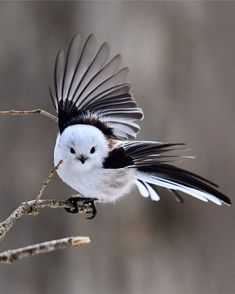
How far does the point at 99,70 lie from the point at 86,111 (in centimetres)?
8

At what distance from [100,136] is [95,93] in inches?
5.0

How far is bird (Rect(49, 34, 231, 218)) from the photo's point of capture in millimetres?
884

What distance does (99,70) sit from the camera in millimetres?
1056

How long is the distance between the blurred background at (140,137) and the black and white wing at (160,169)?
1.26 m

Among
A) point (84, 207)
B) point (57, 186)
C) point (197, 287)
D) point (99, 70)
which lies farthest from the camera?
point (197, 287)

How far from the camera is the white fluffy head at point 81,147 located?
970mm

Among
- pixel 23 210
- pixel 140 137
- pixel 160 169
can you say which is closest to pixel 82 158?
pixel 160 169

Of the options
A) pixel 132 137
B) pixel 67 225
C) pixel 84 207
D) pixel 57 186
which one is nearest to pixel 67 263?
pixel 67 225

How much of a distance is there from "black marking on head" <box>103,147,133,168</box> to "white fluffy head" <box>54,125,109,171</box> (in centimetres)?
2

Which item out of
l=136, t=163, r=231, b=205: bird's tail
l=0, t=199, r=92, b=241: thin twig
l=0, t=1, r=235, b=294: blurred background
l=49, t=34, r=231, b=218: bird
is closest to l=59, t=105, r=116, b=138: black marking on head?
l=49, t=34, r=231, b=218: bird

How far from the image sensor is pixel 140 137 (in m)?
2.18

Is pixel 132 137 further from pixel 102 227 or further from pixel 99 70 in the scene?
pixel 102 227

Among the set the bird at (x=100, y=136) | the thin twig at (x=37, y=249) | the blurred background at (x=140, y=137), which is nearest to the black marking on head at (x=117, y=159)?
the bird at (x=100, y=136)

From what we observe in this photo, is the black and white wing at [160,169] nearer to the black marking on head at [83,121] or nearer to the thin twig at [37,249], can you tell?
the black marking on head at [83,121]
